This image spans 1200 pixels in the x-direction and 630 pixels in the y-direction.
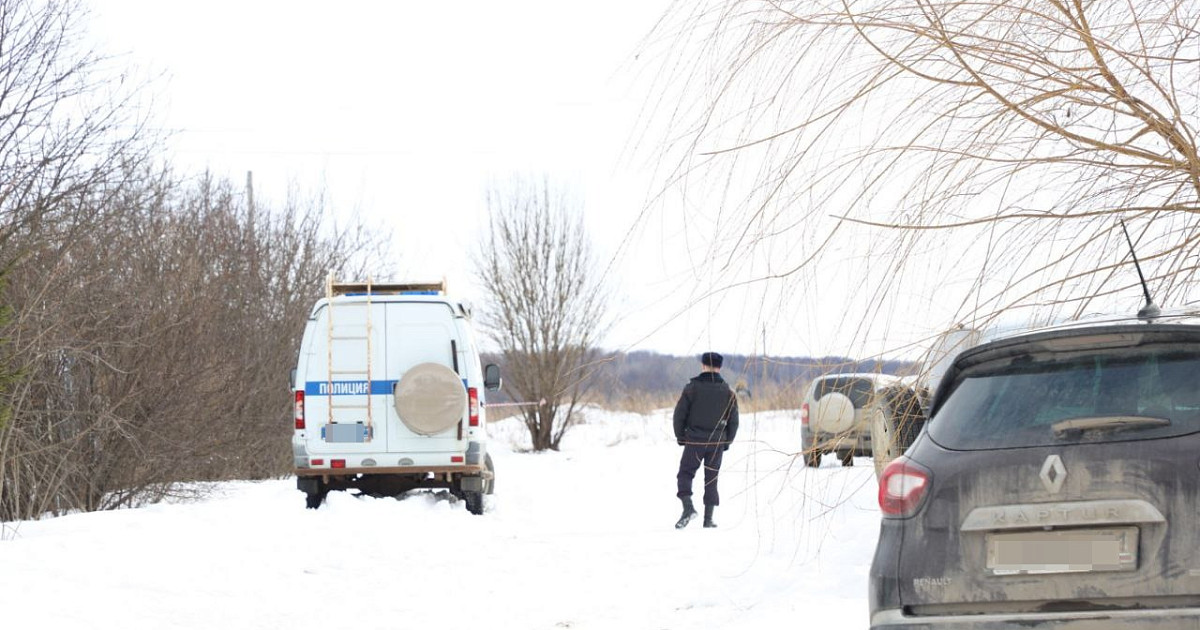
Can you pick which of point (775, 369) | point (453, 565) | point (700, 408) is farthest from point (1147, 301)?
point (700, 408)

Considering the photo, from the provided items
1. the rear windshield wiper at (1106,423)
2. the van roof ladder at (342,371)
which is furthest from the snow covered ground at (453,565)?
the rear windshield wiper at (1106,423)

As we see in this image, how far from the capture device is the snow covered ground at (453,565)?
6715 millimetres

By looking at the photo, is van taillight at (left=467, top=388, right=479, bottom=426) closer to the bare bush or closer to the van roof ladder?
the van roof ladder

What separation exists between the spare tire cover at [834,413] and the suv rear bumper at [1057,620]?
79 cm

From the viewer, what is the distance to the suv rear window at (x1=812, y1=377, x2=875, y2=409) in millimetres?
4633

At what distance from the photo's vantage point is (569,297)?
3080 centimetres

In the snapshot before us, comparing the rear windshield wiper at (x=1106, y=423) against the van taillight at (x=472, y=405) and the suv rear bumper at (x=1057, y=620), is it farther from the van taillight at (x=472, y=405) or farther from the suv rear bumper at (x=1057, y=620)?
the van taillight at (x=472, y=405)

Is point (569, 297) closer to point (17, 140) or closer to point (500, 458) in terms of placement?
point (500, 458)

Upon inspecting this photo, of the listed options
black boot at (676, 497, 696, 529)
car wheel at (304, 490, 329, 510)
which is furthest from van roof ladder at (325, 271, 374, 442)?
black boot at (676, 497, 696, 529)

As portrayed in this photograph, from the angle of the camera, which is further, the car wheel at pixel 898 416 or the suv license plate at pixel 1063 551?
the car wheel at pixel 898 416

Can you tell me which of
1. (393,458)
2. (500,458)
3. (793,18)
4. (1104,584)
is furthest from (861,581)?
(500,458)

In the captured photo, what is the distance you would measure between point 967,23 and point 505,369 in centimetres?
2734

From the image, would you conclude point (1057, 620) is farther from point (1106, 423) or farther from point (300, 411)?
point (300, 411)

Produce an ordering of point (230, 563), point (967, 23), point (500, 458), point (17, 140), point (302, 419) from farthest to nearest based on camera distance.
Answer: point (500, 458) < point (302, 419) < point (17, 140) < point (230, 563) < point (967, 23)
